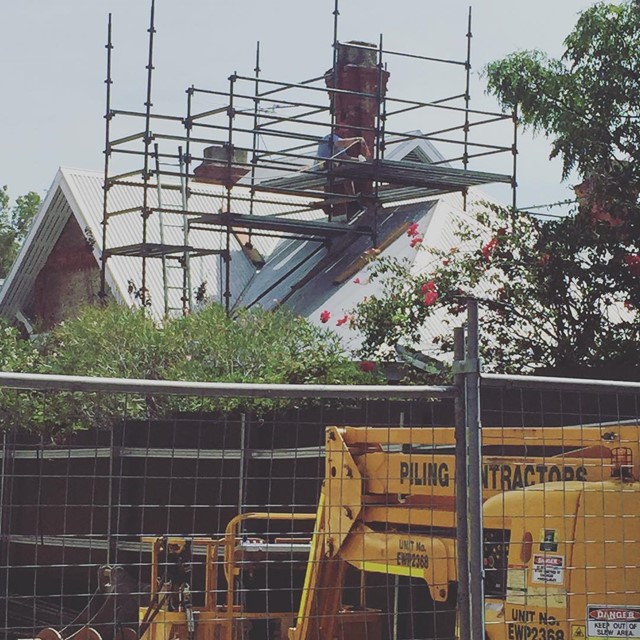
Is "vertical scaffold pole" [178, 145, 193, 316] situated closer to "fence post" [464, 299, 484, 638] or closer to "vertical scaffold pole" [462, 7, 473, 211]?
"vertical scaffold pole" [462, 7, 473, 211]

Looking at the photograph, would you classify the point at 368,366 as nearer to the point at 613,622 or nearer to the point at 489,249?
the point at 489,249

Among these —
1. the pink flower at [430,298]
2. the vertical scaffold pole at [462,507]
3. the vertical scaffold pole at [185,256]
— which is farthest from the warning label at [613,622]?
the vertical scaffold pole at [185,256]

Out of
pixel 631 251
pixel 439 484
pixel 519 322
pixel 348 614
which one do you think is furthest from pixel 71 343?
pixel 439 484

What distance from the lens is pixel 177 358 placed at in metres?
15.5

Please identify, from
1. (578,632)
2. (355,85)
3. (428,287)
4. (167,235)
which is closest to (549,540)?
(578,632)

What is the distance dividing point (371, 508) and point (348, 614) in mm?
1285

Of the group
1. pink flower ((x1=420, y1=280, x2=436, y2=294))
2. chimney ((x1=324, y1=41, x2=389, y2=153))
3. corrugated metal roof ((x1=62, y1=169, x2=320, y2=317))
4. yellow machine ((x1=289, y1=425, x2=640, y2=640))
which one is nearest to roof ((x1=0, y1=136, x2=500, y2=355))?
corrugated metal roof ((x1=62, y1=169, x2=320, y2=317))

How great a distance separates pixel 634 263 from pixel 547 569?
742 cm

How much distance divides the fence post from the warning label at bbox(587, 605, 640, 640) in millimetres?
1045

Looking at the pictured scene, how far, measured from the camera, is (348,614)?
8.78 m

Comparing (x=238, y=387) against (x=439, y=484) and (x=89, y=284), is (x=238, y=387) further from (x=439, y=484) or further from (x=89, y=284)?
(x=89, y=284)

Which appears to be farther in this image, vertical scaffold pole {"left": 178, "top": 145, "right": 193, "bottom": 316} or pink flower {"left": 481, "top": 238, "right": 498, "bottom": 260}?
vertical scaffold pole {"left": 178, "top": 145, "right": 193, "bottom": 316}

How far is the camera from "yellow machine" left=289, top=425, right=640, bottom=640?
6344mm

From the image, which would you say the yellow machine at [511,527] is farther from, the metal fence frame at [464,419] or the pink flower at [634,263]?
the pink flower at [634,263]
